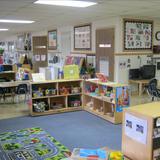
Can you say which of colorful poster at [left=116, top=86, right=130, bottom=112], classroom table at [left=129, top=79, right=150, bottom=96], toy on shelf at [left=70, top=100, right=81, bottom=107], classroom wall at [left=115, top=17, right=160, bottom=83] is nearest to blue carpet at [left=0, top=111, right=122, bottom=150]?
toy on shelf at [left=70, top=100, right=81, bottom=107]

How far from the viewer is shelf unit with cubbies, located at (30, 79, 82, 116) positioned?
5746mm

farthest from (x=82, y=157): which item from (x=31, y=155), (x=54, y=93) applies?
(x=54, y=93)

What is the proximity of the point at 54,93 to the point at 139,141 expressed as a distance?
15.0ft

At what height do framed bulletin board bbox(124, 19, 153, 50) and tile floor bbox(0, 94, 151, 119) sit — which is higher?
framed bulletin board bbox(124, 19, 153, 50)

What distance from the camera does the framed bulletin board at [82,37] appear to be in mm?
8311

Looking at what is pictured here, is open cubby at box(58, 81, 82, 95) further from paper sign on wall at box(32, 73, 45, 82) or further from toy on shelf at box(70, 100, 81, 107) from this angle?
paper sign on wall at box(32, 73, 45, 82)

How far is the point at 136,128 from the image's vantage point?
153cm

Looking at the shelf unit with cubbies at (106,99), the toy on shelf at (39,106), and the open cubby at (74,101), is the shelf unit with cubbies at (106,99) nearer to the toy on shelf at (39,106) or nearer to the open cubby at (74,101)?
the open cubby at (74,101)

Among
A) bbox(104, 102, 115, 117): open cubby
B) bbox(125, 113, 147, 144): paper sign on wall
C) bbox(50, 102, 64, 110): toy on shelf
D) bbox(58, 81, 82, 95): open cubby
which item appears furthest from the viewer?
bbox(58, 81, 82, 95): open cubby

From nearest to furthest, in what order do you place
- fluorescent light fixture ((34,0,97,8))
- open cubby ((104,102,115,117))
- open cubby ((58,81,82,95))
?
fluorescent light fixture ((34,0,97,8))
open cubby ((104,102,115,117))
open cubby ((58,81,82,95))

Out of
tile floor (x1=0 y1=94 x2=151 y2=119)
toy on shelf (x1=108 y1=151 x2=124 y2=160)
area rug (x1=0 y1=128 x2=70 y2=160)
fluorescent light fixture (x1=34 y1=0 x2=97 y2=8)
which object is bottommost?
area rug (x1=0 y1=128 x2=70 y2=160)

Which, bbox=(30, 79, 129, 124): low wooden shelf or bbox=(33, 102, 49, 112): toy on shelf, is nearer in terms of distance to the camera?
bbox=(30, 79, 129, 124): low wooden shelf

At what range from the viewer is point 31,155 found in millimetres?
3521

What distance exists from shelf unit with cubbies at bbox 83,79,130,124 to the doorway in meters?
1.42
